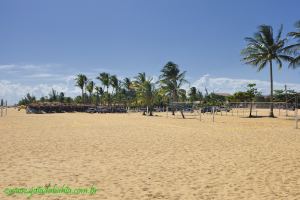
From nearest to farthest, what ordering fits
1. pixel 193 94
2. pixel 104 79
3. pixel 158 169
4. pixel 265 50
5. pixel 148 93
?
1. pixel 158 169
2. pixel 265 50
3. pixel 148 93
4. pixel 104 79
5. pixel 193 94

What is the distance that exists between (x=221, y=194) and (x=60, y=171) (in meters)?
4.08

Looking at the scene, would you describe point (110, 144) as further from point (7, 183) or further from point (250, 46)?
point (250, 46)

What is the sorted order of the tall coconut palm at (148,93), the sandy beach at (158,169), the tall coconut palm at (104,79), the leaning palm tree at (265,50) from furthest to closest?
the tall coconut palm at (104,79)
the tall coconut palm at (148,93)
the leaning palm tree at (265,50)
the sandy beach at (158,169)

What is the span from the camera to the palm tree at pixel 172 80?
48044 millimetres

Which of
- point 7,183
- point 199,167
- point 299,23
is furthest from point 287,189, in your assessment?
point 299,23

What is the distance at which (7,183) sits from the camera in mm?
6820

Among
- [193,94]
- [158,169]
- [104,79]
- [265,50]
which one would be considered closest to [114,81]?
[104,79]

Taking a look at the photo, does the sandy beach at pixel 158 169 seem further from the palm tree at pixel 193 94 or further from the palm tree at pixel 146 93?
the palm tree at pixel 193 94

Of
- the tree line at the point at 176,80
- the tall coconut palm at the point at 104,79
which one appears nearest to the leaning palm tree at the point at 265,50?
the tree line at the point at 176,80

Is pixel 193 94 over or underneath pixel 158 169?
over

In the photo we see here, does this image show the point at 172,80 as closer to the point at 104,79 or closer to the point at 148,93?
the point at 148,93

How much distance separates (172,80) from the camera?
170ft

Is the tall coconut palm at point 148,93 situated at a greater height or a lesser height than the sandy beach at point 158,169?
greater

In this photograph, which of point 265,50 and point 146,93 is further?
point 146,93
